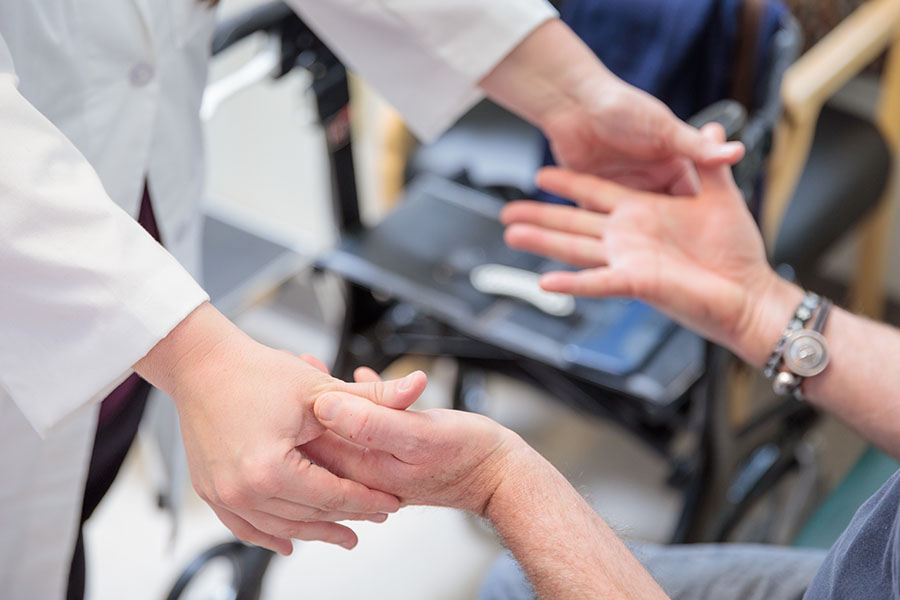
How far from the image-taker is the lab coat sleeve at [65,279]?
2.39 ft

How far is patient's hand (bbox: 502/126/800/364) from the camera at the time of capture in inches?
39.9

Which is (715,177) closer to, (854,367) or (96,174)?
(854,367)

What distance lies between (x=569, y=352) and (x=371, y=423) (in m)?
0.66

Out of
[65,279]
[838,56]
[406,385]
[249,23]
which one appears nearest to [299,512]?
[406,385]

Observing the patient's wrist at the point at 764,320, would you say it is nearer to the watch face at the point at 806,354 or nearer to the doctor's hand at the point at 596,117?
the watch face at the point at 806,354

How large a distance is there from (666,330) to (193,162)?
0.72 meters

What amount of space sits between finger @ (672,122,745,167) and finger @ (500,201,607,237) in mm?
121

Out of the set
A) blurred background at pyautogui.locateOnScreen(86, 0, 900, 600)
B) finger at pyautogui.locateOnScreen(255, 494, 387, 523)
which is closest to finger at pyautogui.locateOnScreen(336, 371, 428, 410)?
finger at pyautogui.locateOnScreen(255, 494, 387, 523)

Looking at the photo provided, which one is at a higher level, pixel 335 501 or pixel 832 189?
pixel 335 501

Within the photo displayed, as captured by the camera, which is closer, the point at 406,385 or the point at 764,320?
the point at 406,385

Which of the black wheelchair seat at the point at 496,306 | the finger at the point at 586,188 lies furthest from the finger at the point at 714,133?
the black wheelchair seat at the point at 496,306

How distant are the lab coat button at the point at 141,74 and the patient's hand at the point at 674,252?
1.42 feet

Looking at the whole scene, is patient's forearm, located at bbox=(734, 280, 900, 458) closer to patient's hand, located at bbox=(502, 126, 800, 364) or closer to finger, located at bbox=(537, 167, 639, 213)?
patient's hand, located at bbox=(502, 126, 800, 364)

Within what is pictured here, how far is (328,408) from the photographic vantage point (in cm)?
73
